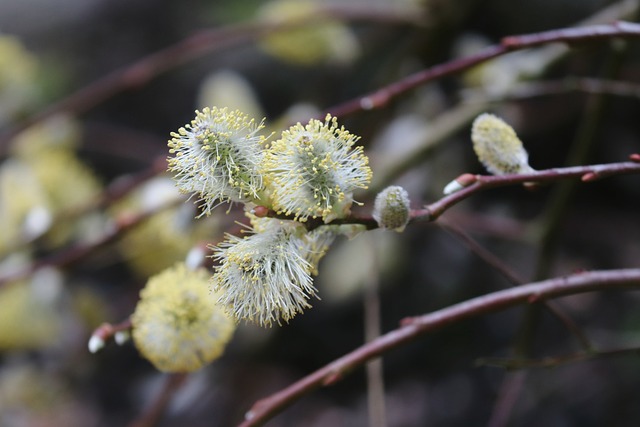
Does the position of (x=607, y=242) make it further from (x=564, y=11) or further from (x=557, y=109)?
(x=564, y=11)

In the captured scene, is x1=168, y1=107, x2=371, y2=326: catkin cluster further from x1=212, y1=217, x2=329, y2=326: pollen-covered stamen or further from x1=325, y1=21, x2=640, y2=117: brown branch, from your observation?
x1=325, y1=21, x2=640, y2=117: brown branch

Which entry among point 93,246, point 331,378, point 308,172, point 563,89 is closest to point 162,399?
point 93,246

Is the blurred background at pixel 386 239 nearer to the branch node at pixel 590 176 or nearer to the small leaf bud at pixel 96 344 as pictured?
the small leaf bud at pixel 96 344

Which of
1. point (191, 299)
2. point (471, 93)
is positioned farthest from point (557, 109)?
point (191, 299)

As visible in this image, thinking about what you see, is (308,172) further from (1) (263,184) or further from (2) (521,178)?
(2) (521,178)

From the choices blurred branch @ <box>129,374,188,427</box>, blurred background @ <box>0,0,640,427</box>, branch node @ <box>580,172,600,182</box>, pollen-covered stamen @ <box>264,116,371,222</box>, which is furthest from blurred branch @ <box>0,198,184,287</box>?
branch node @ <box>580,172,600,182</box>

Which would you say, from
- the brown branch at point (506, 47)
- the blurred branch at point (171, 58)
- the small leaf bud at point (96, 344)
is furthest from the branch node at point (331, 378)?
the blurred branch at point (171, 58)
